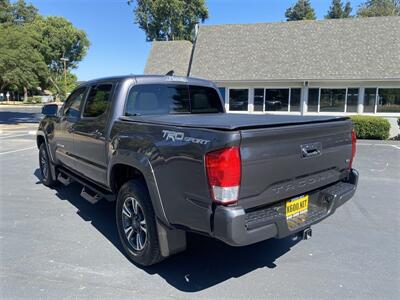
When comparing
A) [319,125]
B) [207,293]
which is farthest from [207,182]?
[319,125]

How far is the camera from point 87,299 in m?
3.08

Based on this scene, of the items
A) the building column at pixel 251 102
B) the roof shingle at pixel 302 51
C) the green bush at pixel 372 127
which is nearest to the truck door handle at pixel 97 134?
the green bush at pixel 372 127

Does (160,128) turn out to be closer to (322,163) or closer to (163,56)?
(322,163)

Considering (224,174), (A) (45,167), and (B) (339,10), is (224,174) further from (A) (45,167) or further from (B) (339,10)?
(B) (339,10)

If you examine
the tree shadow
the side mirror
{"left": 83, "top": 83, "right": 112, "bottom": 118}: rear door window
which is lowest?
the tree shadow

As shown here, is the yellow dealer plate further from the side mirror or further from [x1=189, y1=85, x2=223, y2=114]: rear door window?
the side mirror

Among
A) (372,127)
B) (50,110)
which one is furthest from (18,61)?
(372,127)

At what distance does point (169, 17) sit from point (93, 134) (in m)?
41.3

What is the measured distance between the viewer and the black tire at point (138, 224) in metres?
3.42

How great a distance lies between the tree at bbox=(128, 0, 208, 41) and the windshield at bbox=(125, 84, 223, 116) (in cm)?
3925

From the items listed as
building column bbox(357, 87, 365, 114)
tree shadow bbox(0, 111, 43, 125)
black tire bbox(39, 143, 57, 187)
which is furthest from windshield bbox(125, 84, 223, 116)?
tree shadow bbox(0, 111, 43, 125)

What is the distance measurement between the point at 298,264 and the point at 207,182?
1.76 meters

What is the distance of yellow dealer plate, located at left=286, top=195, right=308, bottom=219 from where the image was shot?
127 inches

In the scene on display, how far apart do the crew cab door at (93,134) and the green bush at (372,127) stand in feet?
45.4
